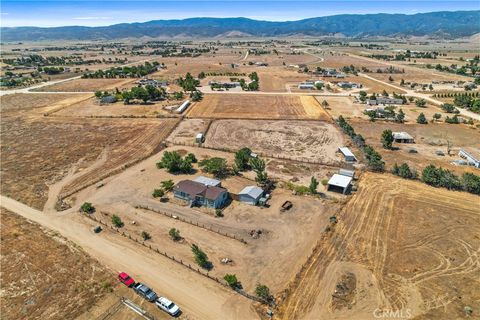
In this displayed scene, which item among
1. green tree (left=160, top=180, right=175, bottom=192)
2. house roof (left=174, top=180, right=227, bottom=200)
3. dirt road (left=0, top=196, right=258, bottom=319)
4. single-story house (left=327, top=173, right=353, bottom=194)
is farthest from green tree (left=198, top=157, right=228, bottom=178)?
dirt road (left=0, top=196, right=258, bottom=319)

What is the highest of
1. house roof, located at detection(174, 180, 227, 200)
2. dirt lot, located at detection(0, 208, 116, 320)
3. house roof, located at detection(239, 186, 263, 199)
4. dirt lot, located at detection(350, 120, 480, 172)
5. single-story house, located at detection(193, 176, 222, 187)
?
house roof, located at detection(174, 180, 227, 200)

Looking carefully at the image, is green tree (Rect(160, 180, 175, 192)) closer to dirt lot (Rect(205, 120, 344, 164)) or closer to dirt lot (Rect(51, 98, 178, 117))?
dirt lot (Rect(205, 120, 344, 164))

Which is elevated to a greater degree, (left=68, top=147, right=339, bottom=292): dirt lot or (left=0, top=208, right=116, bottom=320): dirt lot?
(left=0, top=208, right=116, bottom=320): dirt lot

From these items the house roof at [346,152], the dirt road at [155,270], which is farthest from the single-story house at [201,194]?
the house roof at [346,152]

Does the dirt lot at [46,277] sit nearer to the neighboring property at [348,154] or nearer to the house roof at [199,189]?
the house roof at [199,189]

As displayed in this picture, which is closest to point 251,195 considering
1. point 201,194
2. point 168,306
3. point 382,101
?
point 201,194

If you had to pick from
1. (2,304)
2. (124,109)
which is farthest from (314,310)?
(124,109)

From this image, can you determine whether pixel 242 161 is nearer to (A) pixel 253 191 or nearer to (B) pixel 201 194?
(A) pixel 253 191
